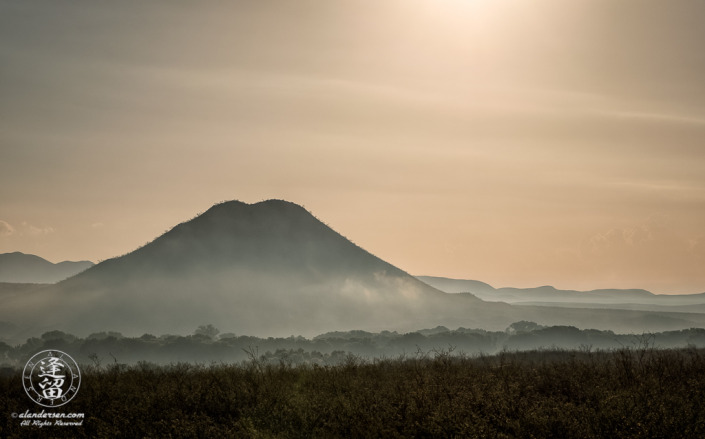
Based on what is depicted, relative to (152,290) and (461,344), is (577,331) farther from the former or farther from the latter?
(152,290)

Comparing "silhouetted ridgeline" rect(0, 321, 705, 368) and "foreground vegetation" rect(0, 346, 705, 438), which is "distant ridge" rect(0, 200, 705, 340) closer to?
"silhouetted ridgeline" rect(0, 321, 705, 368)

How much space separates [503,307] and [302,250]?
68399mm

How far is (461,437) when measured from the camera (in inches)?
438

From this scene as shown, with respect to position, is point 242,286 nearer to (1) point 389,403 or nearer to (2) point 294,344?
(2) point 294,344

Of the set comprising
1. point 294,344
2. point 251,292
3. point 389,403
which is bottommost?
point 294,344

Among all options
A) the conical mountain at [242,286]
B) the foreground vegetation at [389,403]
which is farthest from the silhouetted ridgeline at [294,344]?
the conical mountain at [242,286]

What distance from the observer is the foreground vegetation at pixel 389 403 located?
11.7 metres

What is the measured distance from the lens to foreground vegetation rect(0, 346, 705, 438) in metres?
11.7

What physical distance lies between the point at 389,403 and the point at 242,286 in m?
164

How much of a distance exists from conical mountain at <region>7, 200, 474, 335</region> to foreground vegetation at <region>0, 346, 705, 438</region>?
141 metres

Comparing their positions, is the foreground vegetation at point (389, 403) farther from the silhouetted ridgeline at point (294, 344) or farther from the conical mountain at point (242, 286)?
the conical mountain at point (242, 286)

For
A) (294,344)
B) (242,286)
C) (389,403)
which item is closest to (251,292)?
(242,286)

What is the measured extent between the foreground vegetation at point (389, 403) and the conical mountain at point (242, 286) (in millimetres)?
141331

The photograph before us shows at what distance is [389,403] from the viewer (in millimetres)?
13203
